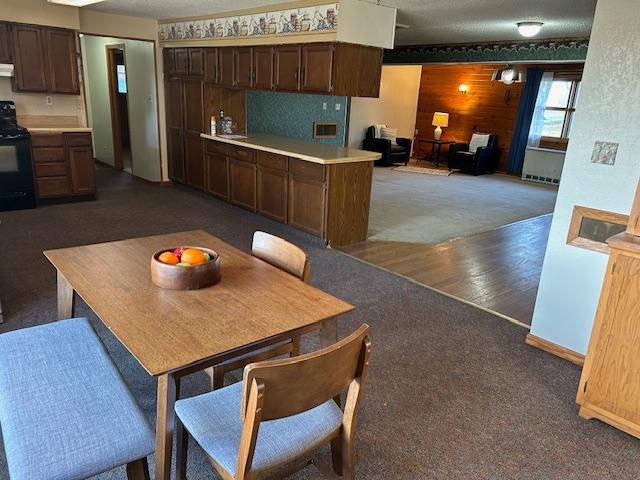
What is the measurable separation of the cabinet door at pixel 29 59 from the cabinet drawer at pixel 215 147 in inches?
78.3

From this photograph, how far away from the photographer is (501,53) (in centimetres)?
750

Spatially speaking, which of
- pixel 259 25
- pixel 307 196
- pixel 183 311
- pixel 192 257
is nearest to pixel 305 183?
pixel 307 196

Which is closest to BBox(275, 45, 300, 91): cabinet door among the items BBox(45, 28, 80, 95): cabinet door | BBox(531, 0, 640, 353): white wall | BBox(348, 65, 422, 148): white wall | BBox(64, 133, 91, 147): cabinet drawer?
BBox(64, 133, 91, 147): cabinet drawer

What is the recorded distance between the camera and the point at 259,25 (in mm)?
5258

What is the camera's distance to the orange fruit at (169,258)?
1811 mm

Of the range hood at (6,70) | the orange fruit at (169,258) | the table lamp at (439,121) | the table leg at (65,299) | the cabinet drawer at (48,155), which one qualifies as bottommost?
the table leg at (65,299)

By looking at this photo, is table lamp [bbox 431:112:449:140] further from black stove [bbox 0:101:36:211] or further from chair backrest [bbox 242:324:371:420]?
chair backrest [bbox 242:324:371:420]

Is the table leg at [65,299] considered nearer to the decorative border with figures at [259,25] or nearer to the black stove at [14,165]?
the decorative border with figures at [259,25]

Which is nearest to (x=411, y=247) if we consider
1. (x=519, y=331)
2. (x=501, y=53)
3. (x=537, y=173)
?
(x=519, y=331)

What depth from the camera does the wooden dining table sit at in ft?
4.67

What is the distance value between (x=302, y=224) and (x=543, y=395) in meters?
2.87

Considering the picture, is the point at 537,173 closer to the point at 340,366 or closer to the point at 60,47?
the point at 60,47

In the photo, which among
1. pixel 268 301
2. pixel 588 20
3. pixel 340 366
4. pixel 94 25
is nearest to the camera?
pixel 340 366

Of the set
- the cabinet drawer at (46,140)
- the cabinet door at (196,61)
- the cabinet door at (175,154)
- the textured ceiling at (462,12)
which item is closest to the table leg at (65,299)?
the textured ceiling at (462,12)
